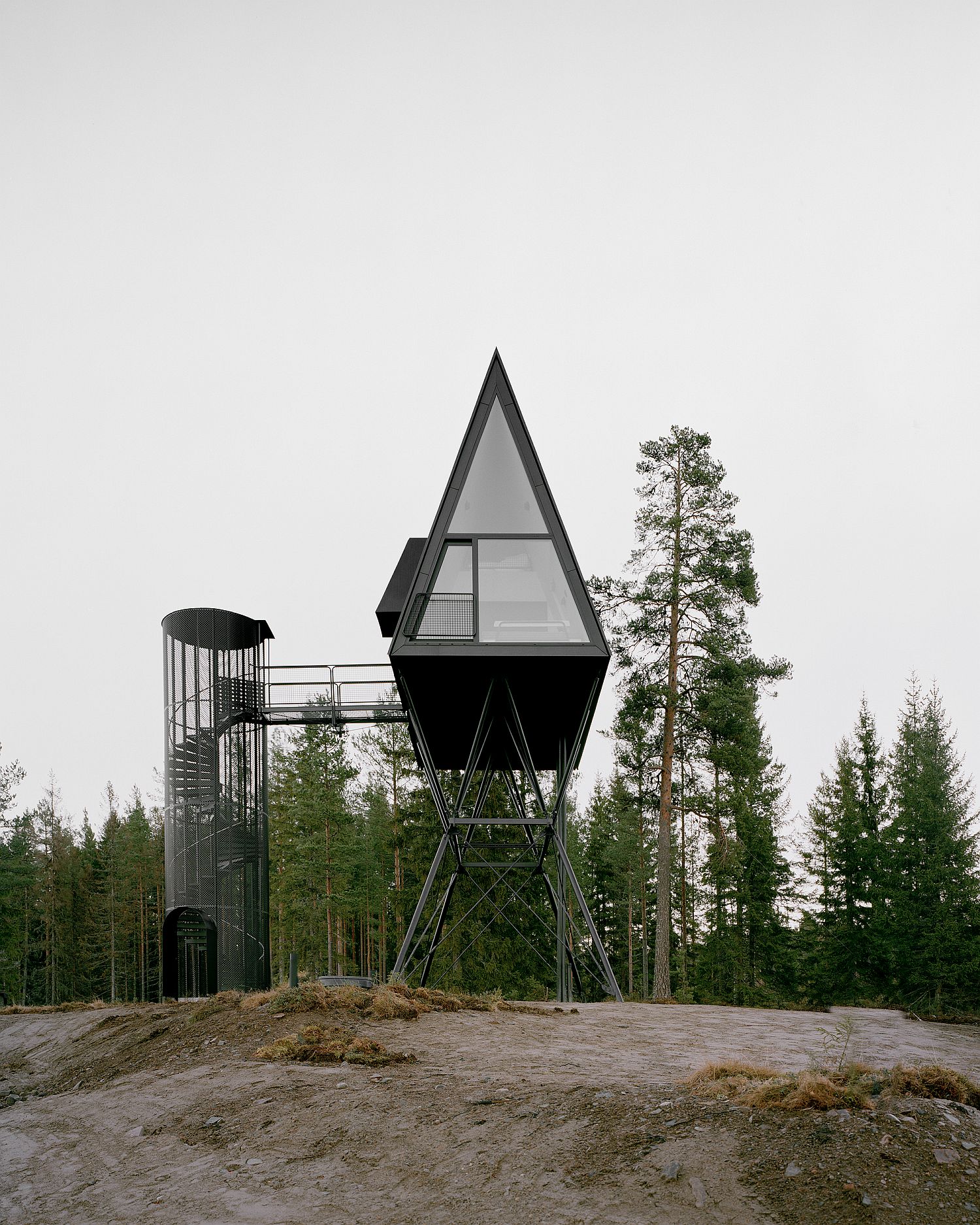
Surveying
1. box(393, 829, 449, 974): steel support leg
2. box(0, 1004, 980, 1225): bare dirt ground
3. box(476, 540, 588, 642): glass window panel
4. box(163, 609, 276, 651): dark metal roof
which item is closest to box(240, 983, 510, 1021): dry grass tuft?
box(0, 1004, 980, 1225): bare dirt ground

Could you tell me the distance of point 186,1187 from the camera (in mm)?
6434

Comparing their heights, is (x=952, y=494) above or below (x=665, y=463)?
below

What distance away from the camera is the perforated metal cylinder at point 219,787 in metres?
19.8

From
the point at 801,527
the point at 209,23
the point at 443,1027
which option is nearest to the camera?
the point at 443,1027

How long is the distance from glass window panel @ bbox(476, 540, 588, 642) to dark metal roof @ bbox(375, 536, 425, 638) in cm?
229

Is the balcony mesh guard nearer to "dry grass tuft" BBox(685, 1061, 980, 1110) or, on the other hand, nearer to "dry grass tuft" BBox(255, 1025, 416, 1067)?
"dry grass tuft" BBox(255, 1025, 416, 1067)

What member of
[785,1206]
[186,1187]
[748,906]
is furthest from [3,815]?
[785,1206]

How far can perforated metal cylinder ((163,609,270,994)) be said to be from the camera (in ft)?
65.0

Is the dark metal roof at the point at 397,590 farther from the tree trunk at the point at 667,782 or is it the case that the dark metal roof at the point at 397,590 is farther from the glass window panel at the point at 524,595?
the tree trunk at the point at 667,782

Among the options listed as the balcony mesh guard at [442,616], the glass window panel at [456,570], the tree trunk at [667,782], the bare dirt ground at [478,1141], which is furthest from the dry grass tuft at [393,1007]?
the tree trunk at [667,782]

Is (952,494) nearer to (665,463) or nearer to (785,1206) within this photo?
(665,463)

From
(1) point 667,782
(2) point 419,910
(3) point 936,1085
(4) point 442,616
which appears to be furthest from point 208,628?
(3) point 936,1085

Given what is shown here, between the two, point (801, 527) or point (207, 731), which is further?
point (801, 527)

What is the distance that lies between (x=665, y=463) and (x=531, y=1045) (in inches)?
826
